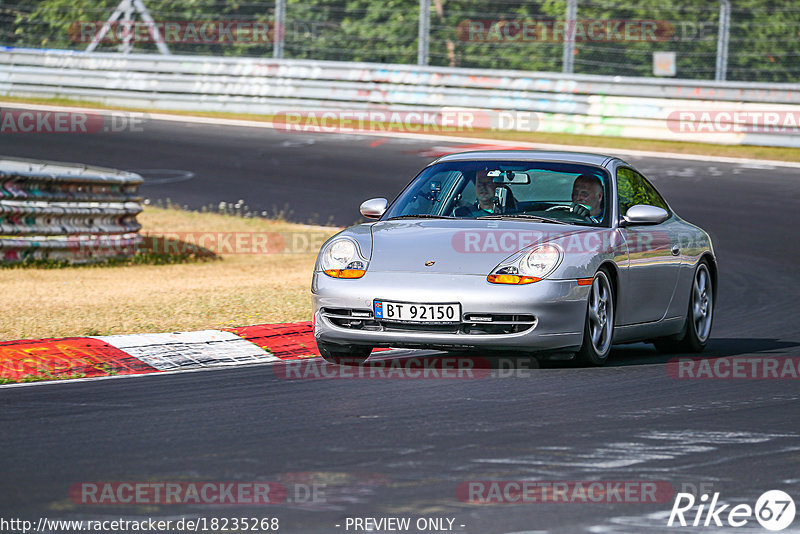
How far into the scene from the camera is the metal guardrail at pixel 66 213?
13500 mm

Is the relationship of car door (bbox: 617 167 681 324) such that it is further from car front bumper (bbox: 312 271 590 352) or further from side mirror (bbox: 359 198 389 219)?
side mirror (bbox: 359 198 389 219)

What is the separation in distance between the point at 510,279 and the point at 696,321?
7.82 feet

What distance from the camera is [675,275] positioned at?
9.17 meters

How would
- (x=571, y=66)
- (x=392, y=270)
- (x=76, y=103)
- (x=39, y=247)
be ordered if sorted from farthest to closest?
(x=76, y=103)
(x=571, y=66)
(x=39, y=247)
(x=392, y=270)

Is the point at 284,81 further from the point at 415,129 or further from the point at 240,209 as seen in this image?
the point at 240,209

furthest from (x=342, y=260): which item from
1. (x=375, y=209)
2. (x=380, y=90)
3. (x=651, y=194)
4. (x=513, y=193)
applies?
(x=380, y=90)

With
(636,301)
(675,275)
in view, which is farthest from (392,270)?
(675,275)

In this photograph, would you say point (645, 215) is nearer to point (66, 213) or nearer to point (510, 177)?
point (510, 177)

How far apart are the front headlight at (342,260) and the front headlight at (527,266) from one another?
0.79 m

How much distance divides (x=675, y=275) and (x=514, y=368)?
170 cm
